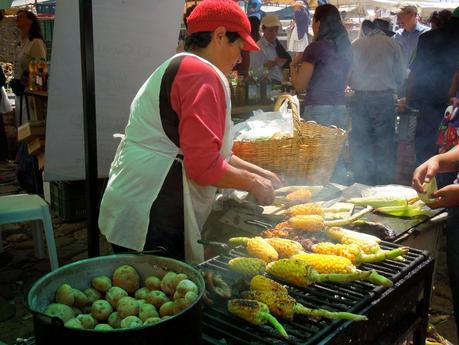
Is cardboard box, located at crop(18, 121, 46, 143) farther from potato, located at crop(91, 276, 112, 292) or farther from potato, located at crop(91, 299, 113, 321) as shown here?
potato, located at crop(91, 299, 113, 321)

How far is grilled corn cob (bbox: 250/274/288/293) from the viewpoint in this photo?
175 centimetres

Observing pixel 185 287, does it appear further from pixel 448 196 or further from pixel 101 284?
pixel 448 196

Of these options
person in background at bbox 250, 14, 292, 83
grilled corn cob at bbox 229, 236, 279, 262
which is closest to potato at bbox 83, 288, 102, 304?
grilled corn cob at bbox 229, 236, 279, 262

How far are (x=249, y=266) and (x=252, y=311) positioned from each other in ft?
0.97

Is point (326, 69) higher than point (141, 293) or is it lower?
higher

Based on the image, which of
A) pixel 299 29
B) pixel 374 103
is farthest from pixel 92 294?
pixel 299 29

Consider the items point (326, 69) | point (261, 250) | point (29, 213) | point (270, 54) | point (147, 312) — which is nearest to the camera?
point (147, 312)

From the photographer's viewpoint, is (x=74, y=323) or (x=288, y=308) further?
(x=288, y=308)

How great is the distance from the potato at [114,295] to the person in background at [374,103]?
5876mm

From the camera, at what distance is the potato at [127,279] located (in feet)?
4.64

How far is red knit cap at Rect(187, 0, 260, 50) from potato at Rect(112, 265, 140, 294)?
1391 millimetres

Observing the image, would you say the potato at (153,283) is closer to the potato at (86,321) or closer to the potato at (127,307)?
the potato at (127,307)

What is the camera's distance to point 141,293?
4.57ft

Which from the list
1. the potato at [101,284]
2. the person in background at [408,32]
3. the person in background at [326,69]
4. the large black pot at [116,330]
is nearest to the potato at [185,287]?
the large black pot at [116,330]
